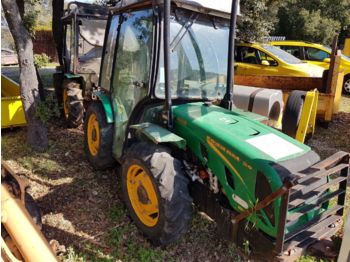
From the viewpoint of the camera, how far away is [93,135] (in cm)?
460

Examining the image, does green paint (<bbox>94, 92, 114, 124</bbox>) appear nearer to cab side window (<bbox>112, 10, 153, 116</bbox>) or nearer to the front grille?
cab side window (<bbox>112, 10, 153, 116</bbox>)

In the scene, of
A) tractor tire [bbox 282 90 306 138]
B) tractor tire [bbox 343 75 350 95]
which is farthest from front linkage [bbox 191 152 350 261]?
tractor tire [bbox 343 75 350 95]

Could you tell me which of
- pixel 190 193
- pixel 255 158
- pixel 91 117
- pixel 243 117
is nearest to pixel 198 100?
pixel 243 117

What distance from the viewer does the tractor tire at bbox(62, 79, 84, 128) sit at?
609cm

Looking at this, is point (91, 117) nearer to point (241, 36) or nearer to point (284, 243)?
point (284, 243)

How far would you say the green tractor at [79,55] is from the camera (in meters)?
6.19

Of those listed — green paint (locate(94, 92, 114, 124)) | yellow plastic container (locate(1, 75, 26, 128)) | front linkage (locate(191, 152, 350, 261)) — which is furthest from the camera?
yellow plastic container (locate(1, 75, 26, 128))

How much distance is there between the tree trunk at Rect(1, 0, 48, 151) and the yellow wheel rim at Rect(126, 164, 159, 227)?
236cm

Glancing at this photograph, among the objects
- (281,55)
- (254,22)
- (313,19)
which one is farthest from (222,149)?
(313,19)

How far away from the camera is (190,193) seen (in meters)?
3.28

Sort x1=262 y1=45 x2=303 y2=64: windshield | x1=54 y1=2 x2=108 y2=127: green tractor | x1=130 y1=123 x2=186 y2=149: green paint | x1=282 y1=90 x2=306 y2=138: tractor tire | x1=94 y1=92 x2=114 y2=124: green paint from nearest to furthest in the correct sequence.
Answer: x1=130 y1=123 x2=186 y2=149: green paint → x1=94 y1=92 x2=114 y2=124: green paint → x1=282 y1=90 x2=306 y2=138: tractor tire → x1=54 y1=2 x2=108 y2=127: green tractor → x1=262 y1=45 x2=303 y2=64: windshield

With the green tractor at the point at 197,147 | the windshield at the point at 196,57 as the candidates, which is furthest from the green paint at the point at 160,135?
the windshield at the point at 196,57

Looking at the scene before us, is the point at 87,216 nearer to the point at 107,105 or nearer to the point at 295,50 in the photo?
the point at 107,105

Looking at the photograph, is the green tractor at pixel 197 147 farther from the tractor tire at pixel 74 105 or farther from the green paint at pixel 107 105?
the tractor tire at pixel 74 105
